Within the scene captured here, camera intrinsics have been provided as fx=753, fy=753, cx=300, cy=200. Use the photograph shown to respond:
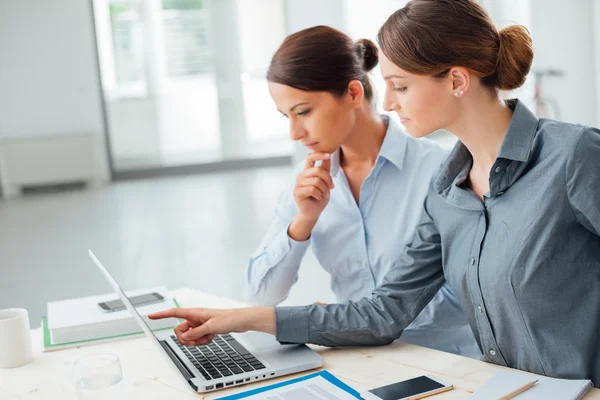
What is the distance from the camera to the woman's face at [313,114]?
1.89m

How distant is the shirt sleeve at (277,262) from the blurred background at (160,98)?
4671 mm

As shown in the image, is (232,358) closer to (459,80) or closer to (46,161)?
(459,80)

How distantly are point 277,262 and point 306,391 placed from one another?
739 millimetres

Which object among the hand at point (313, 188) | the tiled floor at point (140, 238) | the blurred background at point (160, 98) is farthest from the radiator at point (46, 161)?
the hand at point (313, 188)

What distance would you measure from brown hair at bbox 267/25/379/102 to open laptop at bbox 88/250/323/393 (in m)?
0.67

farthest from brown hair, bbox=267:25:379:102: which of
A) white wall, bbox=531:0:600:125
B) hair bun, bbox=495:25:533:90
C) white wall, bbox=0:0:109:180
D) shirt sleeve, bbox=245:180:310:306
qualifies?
white wall, bbox=0:0:109:180

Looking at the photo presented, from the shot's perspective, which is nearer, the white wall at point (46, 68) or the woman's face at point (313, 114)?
the woman's face at point (313, 114)

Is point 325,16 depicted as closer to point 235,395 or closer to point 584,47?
point 584,47

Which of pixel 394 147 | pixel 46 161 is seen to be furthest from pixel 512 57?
pixel 46 161

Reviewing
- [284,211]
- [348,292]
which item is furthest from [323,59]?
[348,292]

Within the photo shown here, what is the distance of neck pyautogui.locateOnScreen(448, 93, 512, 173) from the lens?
4.78 ft

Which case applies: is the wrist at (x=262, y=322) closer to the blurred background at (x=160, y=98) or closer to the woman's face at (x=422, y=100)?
the woman's face at (x=422, y=100)

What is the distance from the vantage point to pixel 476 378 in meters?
1.27

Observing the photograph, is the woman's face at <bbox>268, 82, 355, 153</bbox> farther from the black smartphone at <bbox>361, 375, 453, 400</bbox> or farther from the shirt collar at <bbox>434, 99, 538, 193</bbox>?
the black smartphone at <bbox>361, 375, 453, 400</bbox>
